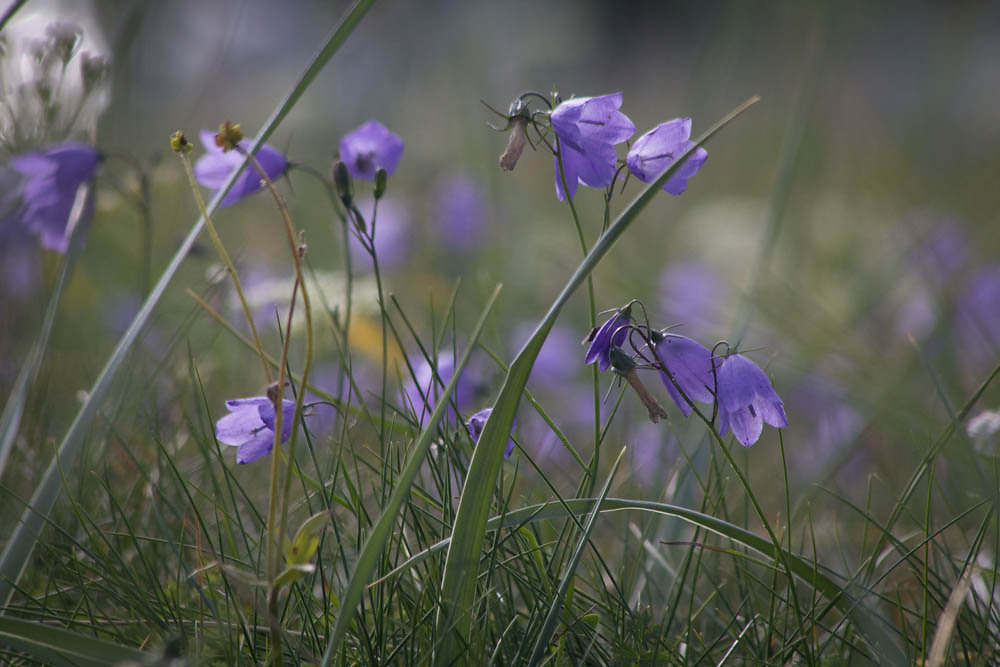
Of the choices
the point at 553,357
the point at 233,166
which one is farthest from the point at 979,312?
the point at 233,166

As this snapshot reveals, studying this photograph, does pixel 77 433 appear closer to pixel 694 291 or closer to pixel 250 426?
pixel 250 426

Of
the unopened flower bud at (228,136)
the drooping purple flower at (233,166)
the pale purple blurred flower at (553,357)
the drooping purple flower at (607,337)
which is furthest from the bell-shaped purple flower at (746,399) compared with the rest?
the pale purple blurred flower at (553,357)

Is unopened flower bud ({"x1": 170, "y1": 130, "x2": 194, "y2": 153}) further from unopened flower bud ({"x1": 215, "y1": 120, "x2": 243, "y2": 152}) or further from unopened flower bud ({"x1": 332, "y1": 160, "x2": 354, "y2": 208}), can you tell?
unopened flower bud ({"x1": 332, "y1": 160, "x2": 354, "y2": 208})

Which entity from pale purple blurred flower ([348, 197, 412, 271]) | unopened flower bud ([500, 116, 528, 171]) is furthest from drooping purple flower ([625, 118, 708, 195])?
pale purple blurred flower ([348, 197, 412, 271])

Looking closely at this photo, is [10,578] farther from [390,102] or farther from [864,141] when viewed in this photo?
[864,141]

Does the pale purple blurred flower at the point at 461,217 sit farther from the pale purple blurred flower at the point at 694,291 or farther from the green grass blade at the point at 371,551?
the green grass blade at the point at 371,551

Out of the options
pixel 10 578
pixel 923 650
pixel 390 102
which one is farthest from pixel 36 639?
pixel 390 102
